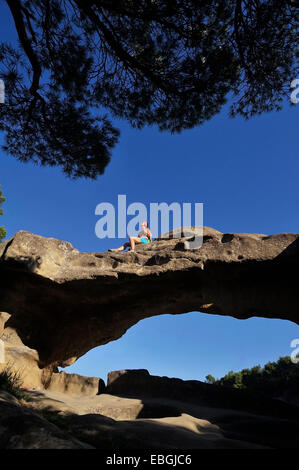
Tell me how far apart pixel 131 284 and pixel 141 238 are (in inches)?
72.4

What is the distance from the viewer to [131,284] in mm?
8211

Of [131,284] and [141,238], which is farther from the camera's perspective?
[141,238]

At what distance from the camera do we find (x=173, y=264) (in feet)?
25.4

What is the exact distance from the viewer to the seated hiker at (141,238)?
8.97 meters

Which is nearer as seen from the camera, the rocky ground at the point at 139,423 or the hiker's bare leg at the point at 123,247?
the rocky ground at the point at 139,423

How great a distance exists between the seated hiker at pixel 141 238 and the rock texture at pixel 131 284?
314 millimetres

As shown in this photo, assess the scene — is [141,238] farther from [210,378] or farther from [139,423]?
[210,378]

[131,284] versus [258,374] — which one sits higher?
[131,284]

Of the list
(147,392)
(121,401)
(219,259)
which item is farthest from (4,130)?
(147,392)

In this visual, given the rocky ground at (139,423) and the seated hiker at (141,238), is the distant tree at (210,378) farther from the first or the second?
the seated hiker at (141,238)

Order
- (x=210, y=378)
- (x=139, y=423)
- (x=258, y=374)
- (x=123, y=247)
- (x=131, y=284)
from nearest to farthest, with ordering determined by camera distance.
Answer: (x=139, y=423) < (x=131, y=284) < (x=123, y=247) < (x=258, y=374) < (x=210, y=378)

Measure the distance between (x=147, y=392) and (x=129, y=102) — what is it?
33.4 ft

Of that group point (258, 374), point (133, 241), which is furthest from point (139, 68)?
point (258, 374)

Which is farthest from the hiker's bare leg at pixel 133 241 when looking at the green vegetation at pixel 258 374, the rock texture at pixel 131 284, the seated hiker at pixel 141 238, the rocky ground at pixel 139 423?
the green vegetation at pixel 258 374
